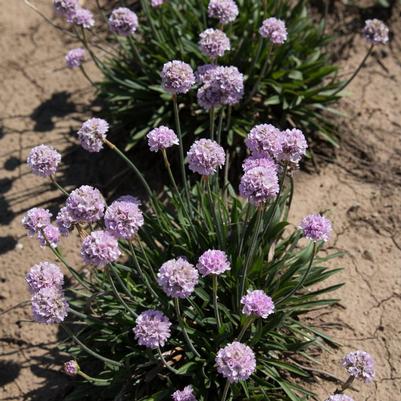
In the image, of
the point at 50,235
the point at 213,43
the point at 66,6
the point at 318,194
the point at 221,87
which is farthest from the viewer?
the point at 318,194

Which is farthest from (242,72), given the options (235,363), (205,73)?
(235,363)

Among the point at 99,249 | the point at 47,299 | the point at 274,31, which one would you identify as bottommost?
the point at 47,299

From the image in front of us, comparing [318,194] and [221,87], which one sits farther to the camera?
[318,194]

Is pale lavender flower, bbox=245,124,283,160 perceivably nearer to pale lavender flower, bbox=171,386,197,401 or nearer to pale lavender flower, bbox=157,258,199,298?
pale lavender flower, bbox=157,258,199,298

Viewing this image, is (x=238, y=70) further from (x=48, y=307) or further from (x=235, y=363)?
(x=235, y=363)

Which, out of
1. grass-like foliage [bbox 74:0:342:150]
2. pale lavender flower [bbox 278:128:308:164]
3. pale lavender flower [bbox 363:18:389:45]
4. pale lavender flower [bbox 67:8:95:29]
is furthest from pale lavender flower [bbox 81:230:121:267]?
pale lavender flower [bbox 363:18:389:45]

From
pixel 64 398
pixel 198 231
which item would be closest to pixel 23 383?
pixel 64 398
